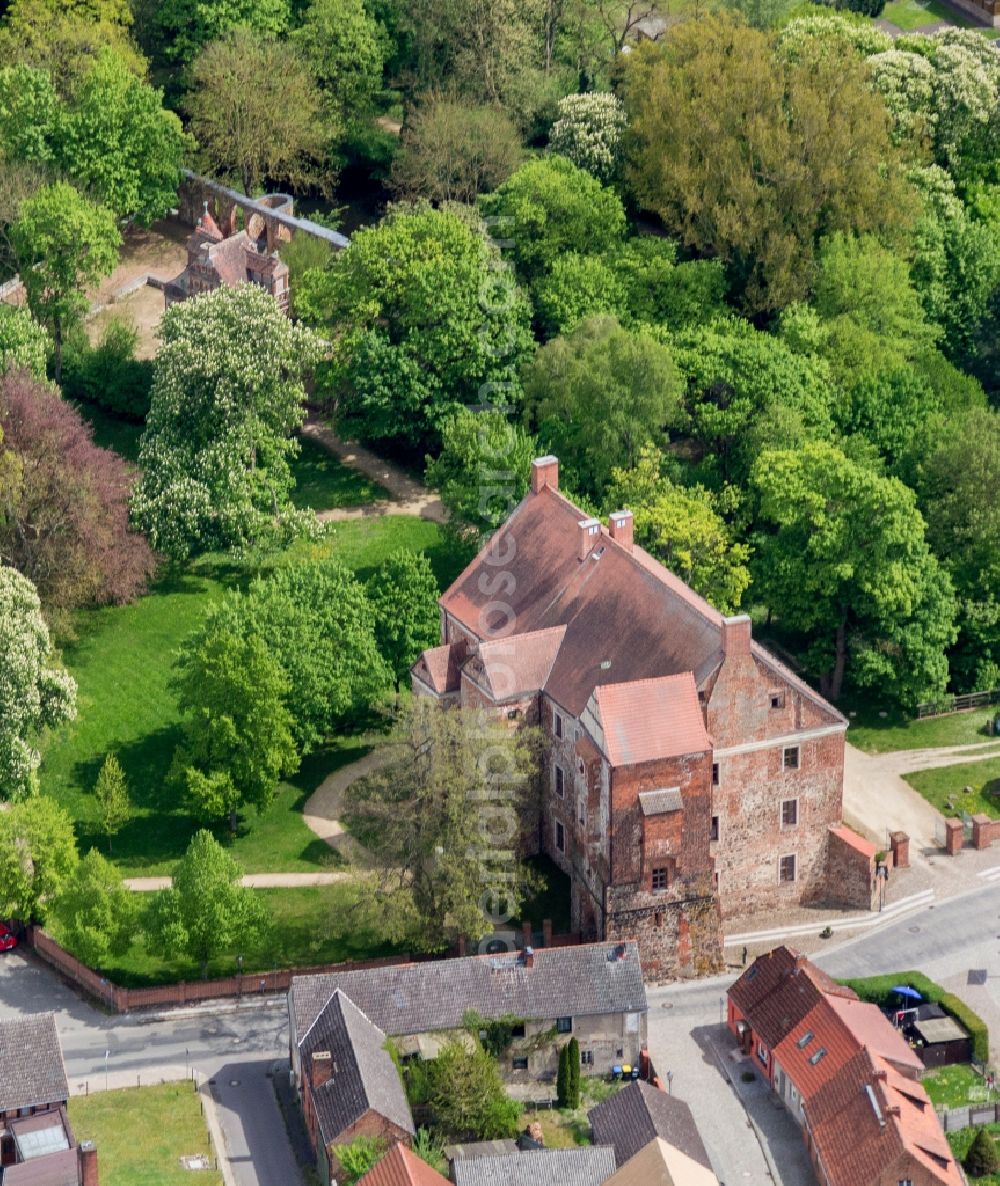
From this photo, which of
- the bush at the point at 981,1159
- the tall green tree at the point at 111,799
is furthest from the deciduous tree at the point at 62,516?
the bush at the point at 981,1159

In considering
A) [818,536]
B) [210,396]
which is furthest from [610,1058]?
[210,396]

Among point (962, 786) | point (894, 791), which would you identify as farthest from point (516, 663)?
point (962, 786)

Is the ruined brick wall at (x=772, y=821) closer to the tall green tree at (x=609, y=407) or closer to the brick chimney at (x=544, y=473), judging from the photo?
the brick chimney at (x=544, y=473)

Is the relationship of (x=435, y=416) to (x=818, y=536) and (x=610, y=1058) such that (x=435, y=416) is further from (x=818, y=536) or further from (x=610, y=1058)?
(x=610, y=1058)

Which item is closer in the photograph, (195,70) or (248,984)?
(248,984)

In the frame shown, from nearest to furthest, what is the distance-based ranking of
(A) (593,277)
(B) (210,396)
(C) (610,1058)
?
1. (C) (610,1058)
2. (B) (210,396)
3. (A) (593,277)

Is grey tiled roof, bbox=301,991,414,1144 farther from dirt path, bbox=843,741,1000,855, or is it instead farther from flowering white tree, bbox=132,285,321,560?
flowering white tree, bbox=132,285,321,560

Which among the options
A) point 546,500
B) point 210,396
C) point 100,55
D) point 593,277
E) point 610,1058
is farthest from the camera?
point 100,55
